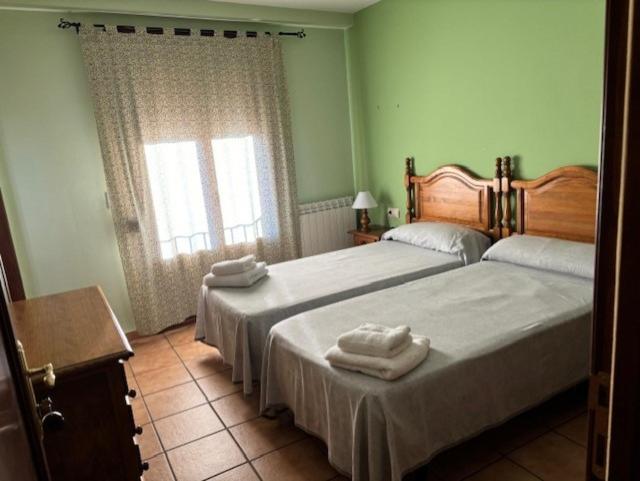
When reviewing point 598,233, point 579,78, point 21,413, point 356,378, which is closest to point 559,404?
point 356,378

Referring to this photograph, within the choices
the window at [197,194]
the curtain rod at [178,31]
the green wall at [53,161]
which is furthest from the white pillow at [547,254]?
the green wall at [53,161]

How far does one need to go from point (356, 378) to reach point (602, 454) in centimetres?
116

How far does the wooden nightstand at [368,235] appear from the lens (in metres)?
4.34

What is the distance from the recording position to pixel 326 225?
4.70 metres

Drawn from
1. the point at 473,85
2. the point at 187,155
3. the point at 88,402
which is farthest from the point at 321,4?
the point at 88,402

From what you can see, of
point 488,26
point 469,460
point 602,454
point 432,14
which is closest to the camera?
point 602,454

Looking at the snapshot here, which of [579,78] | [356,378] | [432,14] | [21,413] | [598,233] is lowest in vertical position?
[356,378]

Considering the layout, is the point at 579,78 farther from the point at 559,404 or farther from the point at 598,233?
the point at 598,233

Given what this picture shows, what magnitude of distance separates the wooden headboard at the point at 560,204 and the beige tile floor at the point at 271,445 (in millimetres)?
1022

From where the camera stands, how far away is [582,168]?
2877 millimetres

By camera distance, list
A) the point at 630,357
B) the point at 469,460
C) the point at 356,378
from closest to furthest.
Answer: the point at 630,357
the point at 356,378
the point at 469,460

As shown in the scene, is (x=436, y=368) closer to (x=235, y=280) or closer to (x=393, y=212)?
(x=235, y=280)

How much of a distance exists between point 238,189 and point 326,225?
1.00 m

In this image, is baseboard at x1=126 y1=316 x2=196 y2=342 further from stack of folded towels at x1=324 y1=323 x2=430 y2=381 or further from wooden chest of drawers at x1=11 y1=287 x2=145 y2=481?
stack of folded towels at x1=324 y1=323 x2=430 y2=381
